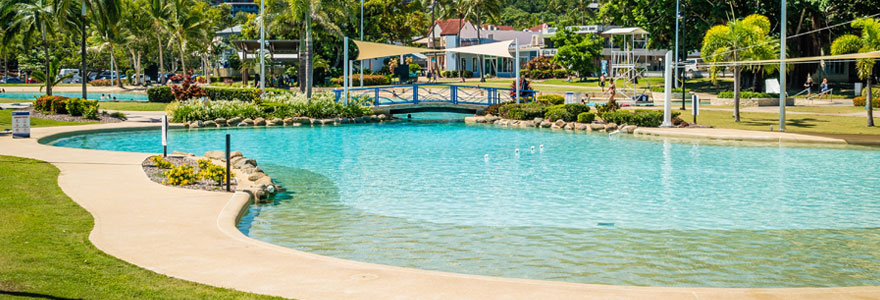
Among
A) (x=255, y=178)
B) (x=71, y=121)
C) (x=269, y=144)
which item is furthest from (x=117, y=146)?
(x=255, y=178)

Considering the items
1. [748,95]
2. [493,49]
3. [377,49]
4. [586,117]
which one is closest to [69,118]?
[377,49]

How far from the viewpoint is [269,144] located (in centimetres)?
2783

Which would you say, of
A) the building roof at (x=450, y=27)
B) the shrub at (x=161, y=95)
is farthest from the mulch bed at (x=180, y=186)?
the building roof at (x=450, y=27)

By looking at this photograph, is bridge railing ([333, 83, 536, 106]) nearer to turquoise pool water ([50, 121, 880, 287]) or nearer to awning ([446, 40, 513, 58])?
awning ([446, 40, 513, 58])

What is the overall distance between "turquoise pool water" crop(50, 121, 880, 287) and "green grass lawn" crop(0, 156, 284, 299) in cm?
302

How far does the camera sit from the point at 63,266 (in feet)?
28.1

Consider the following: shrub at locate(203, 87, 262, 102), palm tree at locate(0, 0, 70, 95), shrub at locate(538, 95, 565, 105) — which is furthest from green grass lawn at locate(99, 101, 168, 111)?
shrub at locate(538, 95, 565, 105)

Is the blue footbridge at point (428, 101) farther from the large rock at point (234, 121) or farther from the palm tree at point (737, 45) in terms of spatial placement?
the palm tree at point (737, 45)

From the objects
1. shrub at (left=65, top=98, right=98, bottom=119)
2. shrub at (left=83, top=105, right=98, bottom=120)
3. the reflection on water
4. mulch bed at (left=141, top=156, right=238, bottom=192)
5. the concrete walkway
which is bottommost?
the reflection on water

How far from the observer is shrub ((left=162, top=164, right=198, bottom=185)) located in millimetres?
15961

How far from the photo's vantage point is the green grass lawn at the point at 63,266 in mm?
7578

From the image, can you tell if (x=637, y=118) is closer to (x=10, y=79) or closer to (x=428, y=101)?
(x=428, y=101)

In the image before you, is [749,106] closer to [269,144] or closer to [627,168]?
[627,168]

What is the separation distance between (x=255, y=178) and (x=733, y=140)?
18.4m
